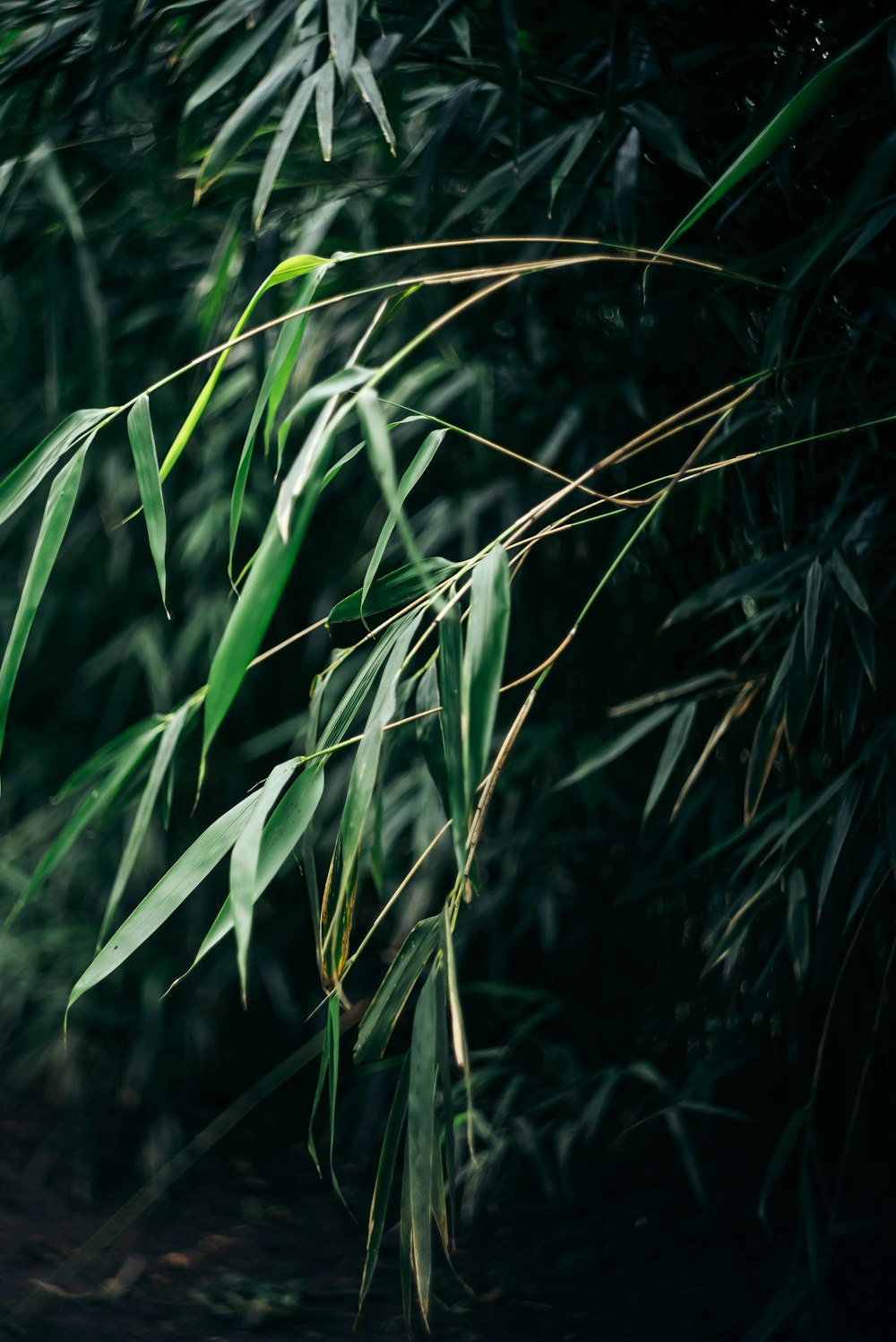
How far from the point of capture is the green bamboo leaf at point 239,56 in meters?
0.88

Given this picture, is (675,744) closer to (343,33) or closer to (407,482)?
(407,482)

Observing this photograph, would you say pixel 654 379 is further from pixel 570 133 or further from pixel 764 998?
pixel 764 998

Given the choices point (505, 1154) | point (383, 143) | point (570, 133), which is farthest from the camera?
point (505, 1154)

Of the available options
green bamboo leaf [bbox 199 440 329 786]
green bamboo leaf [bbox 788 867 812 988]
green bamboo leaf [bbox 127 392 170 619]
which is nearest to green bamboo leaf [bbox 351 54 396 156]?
green bamboo leaf [bbox 127 392 170 619]

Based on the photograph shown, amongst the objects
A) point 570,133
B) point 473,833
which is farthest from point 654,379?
point 473,833

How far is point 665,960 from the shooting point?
1516 millimetres

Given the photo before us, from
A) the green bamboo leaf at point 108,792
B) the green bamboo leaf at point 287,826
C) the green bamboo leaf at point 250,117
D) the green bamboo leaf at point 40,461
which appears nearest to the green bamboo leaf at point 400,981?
the green bamboo leaf at point 287,826

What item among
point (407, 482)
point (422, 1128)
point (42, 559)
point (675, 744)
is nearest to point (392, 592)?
point (407, 482)

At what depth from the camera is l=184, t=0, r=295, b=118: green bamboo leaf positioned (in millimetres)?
875

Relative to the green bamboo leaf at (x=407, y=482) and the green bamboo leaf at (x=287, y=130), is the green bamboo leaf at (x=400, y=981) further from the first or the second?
the green bamboo leaf at (x=287, y=130)

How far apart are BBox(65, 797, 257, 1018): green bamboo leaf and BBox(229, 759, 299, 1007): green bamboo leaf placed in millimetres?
26

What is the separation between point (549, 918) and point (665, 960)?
0.63ft

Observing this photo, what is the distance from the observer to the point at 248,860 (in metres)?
0.56

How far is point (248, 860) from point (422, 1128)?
0.20 metres
